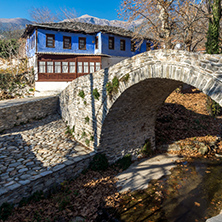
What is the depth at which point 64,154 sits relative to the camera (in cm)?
802

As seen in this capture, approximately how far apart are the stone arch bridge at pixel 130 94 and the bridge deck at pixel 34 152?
2.54ft

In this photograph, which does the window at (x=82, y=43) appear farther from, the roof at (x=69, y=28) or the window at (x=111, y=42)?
the window at (x=111, y=42)

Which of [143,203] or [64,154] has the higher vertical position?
[64,154]

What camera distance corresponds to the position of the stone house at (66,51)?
17547mm

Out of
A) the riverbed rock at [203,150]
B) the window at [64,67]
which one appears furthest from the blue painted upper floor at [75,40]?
the riverbed rock at [203,150]

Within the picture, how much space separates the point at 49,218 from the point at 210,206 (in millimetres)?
5313

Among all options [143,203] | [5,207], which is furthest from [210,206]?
[5,207]

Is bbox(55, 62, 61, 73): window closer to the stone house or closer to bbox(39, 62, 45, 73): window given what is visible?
the stone house

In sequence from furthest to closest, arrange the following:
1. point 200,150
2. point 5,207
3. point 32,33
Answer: point 32,33, point 200,150, point 5,207

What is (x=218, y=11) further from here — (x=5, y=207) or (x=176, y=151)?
(x=5, y=207)

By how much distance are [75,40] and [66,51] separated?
1673 mm

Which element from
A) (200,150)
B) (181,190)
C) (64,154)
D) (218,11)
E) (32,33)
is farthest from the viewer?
(32,33)

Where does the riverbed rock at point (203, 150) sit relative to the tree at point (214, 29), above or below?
below

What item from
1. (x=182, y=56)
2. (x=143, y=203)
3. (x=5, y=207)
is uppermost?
(x=182, y=56)
